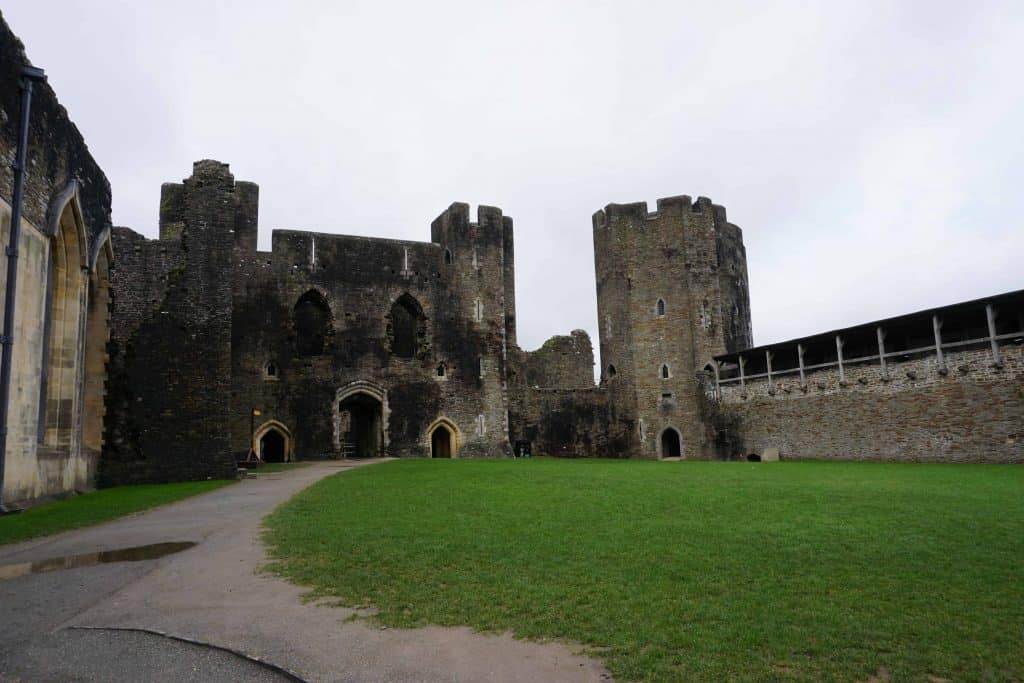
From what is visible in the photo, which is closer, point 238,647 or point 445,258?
point 238,647

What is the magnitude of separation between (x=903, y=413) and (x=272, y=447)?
21.9 m

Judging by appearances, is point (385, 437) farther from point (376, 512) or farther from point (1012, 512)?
point (1012, 512)

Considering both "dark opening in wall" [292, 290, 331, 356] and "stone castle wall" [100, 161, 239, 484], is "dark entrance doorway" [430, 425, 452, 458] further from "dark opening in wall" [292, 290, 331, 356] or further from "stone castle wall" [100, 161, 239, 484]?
"stone castle wall" [100, 161, 239, 484]

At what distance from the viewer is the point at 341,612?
499cm

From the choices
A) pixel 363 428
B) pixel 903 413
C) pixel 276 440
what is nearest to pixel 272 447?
pixel 276 440

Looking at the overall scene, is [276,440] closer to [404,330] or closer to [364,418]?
[364,418]

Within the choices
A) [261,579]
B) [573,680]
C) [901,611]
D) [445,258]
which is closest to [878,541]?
[901,611]

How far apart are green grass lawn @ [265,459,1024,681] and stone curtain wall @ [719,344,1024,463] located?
11072 millimetres

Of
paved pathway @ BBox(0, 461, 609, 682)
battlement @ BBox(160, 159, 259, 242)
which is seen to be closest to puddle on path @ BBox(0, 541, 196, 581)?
paved pathway @ BBox(0, 461, 609, 682)

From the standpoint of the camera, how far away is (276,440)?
90.4ft

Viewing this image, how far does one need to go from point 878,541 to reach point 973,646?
2.93 metres

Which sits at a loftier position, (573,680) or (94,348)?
(94,348)

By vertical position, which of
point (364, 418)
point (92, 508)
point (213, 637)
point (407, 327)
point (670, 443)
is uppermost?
point (407, 327)

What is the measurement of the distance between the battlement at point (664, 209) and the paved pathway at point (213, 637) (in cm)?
2891
